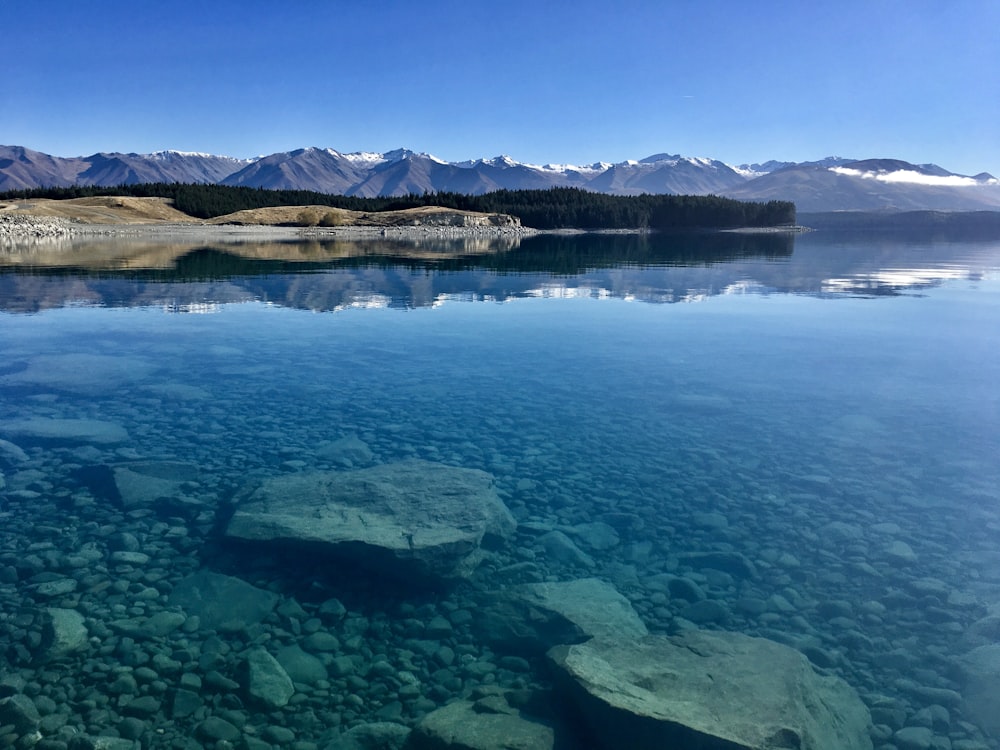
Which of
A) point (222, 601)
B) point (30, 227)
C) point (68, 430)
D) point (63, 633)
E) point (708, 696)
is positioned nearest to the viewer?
point (708, 696)

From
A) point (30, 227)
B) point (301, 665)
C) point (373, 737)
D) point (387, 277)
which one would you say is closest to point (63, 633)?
point (301, 665)

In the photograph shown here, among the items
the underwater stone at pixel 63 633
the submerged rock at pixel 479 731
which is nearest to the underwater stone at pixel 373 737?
the submerged rock at pixel 479 731

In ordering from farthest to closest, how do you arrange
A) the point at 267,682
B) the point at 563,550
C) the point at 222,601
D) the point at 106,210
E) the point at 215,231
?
the point at 106,210 < the point at 215,231 < the point at 563,550 < the point at 222,601 < the point at 267,682

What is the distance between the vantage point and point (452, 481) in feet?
42.7

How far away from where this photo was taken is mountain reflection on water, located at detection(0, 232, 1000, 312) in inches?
1597

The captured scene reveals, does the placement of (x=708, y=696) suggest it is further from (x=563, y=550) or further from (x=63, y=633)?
(x=63, y=633)

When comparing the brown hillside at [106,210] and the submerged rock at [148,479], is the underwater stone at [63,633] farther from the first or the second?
the brown hillside at [106,210]

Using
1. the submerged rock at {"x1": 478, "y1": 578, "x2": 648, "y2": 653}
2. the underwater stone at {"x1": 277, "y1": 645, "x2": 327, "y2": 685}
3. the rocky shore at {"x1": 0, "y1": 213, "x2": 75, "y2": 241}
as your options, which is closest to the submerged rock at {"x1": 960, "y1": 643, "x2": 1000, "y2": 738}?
the submerged rock at {"x1": 478, "y1": 578, "x2": 648, "y2": 653}

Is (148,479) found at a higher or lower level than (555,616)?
higher

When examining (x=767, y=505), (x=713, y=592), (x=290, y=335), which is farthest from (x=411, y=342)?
(x=713, y=592)

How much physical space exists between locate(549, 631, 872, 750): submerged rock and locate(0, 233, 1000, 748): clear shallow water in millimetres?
588

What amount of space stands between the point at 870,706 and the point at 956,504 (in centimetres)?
686

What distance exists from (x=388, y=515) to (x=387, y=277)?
1772 inches

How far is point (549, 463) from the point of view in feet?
48.9
